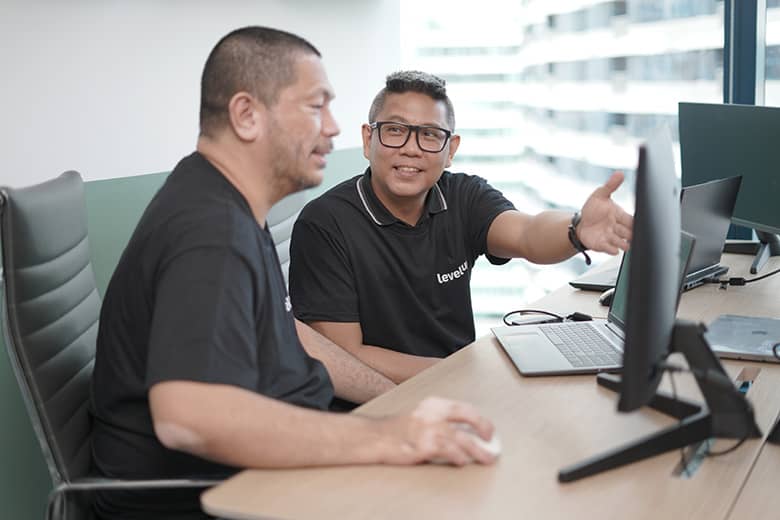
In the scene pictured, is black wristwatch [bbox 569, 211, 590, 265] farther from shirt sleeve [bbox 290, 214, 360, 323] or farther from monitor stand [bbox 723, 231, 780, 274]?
monitor stand [bbox 723, 231, 780, 274]

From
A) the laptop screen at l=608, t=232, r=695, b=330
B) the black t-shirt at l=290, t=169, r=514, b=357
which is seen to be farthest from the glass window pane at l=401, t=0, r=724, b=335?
the laptop screen at l=608, t=232, r=695, b=330

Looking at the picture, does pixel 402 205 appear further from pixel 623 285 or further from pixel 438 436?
pixel 438 436

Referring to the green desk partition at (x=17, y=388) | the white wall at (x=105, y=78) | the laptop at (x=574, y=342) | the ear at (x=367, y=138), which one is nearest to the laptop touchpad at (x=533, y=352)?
the laptop at (x=574, y=342)

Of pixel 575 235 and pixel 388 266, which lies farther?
pixel 388 266

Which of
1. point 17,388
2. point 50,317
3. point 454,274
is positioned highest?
point 50,317

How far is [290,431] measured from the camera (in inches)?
54.9

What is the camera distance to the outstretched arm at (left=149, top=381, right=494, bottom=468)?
135 centimetres

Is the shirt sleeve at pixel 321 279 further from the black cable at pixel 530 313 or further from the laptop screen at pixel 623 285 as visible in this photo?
the laptop screen at pixel 623 285

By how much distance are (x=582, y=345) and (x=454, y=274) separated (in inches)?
20.4

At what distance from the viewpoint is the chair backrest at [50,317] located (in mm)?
1598

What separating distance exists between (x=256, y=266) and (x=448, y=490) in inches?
18.1

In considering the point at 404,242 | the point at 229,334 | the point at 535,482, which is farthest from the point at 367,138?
the point at 535,482

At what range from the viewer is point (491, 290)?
16.8 ft

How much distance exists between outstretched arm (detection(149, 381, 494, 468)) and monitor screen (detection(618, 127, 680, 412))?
10.3 inches
